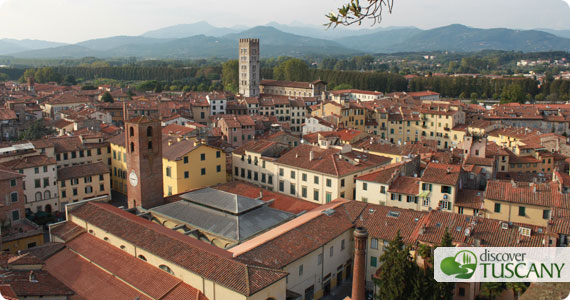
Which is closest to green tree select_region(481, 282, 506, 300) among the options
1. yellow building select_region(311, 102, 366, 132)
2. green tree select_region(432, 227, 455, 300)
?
green tree select_region(432, 227, 455, 300)

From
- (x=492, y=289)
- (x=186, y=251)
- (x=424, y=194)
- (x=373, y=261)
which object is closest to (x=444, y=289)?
(x=492, y=289)

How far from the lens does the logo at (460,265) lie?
20.8 meters

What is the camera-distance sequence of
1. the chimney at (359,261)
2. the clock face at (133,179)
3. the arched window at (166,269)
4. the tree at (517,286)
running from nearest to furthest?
the tree at (517,286)
the chimney at (359,261)
the arched window at (166,269)
the clock face at (133,179)

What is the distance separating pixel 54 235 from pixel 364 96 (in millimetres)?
91436

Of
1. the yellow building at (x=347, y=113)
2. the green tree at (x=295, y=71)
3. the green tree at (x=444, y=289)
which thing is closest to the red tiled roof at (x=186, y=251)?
the green tree at (x=444, y=289)

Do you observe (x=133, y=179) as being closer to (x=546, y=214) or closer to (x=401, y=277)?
(x=401, y=277)

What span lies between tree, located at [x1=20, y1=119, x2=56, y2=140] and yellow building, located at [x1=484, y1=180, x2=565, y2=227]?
171ft

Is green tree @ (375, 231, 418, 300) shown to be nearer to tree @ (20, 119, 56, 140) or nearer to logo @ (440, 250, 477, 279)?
logo @ (440, 250, 477, 279)

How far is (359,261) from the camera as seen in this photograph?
20688mm

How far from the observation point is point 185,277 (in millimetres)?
22172

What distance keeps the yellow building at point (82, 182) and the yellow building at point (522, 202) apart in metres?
30.9

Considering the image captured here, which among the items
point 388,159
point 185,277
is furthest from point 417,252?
point 388,159

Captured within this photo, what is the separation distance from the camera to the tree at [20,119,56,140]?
2324 inches

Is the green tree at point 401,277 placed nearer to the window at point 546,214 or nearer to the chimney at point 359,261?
the chimney at point 359,261
